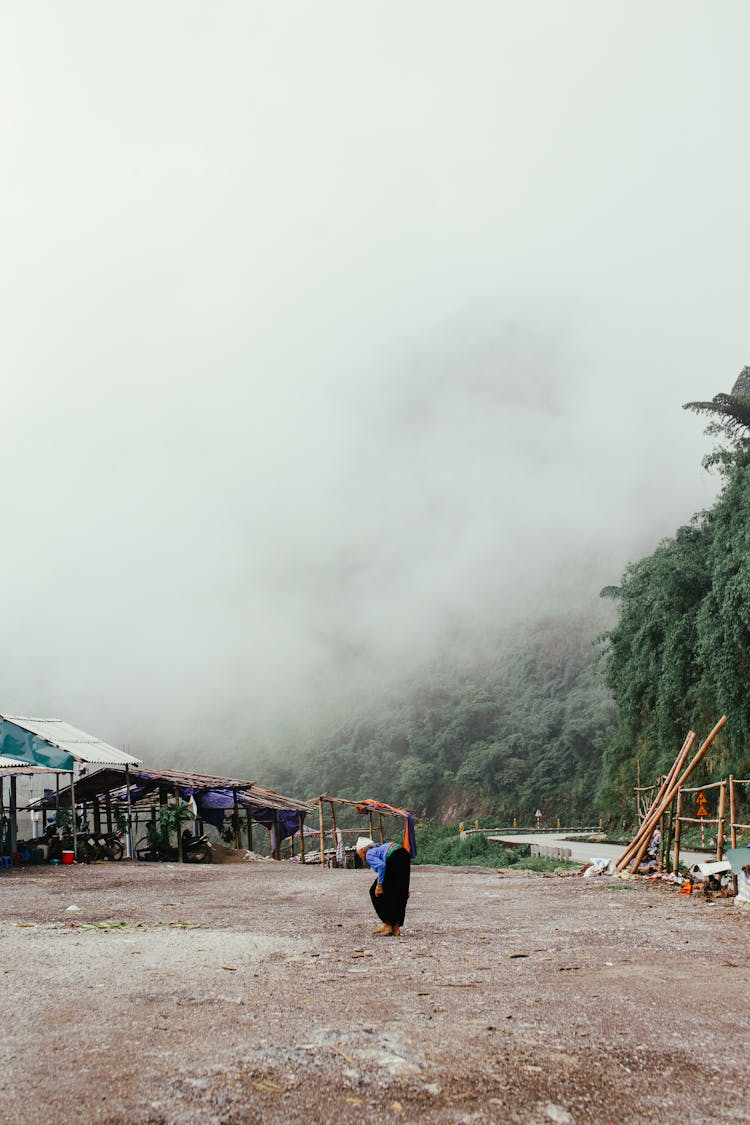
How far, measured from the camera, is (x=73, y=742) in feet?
72.6

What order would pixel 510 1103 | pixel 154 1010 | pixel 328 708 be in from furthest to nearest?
pixel 328 708, pixel 154 1010, pixel 510 1103

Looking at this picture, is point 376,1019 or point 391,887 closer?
point 376,1019

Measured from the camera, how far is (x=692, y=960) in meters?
8.02

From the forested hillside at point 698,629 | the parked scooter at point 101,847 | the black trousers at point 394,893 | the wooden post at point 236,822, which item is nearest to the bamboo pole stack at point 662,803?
the forested hillside at point 698,629

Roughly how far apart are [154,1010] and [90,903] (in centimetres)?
875

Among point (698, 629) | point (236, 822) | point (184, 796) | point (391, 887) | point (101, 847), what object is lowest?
point (101, 847)

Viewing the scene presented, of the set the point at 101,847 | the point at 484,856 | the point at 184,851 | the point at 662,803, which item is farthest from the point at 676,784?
the point at 484,856

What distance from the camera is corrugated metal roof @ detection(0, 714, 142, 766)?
68.0 ft

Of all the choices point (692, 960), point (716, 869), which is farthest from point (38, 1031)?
point (716, 869)

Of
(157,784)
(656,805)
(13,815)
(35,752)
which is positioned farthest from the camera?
(157,784)

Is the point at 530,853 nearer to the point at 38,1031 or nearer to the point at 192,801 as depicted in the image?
the point at 192,801

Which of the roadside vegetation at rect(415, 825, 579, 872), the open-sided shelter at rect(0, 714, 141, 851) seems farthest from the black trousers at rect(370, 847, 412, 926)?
the roadside vegetation at rect(415, 825, 579, 872)

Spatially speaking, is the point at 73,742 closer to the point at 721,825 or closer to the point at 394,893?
the point at 394,893

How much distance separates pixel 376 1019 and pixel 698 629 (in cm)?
2069
